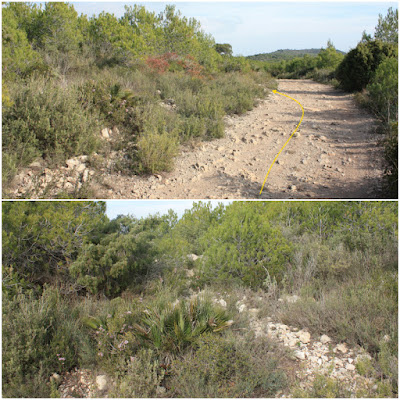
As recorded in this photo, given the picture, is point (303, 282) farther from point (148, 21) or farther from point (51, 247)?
point (148, 21)

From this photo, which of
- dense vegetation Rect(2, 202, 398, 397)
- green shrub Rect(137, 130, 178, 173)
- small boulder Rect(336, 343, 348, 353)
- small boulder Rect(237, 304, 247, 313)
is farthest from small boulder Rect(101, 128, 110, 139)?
small boulder Rect(336, 343, 348, 353)

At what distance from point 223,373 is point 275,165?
4469 mm

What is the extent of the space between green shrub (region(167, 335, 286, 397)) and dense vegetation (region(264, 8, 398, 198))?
3.72 metres

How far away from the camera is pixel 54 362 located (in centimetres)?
368

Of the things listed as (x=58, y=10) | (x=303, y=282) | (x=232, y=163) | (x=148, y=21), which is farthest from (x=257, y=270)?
(x=148, y=21)

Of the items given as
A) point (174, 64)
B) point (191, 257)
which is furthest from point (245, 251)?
point (174, 64)

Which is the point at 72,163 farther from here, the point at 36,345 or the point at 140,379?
the point at 140,379

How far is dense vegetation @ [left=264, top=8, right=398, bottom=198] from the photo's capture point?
6067mm

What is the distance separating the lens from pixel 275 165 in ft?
22.8

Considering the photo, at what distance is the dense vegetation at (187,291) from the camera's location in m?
3.42

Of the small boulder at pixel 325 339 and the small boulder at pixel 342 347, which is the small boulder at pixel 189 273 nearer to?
the small boulder at pixel 325 339

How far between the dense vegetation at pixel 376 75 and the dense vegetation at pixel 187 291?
135 cm

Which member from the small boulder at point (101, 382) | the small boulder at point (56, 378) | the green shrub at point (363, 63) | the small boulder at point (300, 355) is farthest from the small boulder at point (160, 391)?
the green shrub at point (363, 63)

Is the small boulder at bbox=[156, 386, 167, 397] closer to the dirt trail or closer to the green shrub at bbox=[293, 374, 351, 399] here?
the green shrub at bbox=[293, 374, 351, 399]
